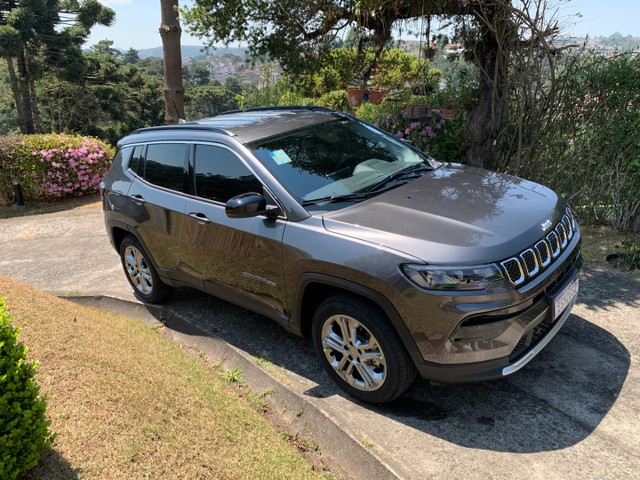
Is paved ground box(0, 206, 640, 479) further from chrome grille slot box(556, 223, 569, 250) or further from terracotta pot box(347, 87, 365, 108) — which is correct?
terracotta pot box(347, 87, 365, 108)

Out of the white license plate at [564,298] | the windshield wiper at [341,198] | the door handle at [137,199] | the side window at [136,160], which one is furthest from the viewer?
the side window at [136,160]

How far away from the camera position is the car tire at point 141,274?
4.97 metres

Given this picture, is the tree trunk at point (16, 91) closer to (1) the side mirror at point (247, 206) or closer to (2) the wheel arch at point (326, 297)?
(1) the side mirror at point (247, 206)

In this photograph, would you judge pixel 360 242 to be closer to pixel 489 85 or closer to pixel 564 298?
pixel 564 298

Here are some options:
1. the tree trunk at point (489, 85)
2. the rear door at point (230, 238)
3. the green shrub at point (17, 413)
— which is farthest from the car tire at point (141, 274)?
the tree trunk at point (489, 85)

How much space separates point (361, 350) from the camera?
10.3ft

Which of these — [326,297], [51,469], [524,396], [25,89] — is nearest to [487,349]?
[524,396]

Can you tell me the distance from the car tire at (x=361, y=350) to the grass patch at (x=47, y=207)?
386 inches

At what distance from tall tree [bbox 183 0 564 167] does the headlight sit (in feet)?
14.1

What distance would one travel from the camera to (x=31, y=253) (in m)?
7.55

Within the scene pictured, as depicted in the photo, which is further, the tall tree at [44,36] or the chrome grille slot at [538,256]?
the tall tree at [44,36]

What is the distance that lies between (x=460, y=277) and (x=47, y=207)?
11.7 metres

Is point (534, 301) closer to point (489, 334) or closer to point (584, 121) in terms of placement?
point (489, 334)

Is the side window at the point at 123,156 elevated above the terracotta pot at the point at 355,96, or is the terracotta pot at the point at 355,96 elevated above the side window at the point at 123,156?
the terracotta pot at the point at 355,96
